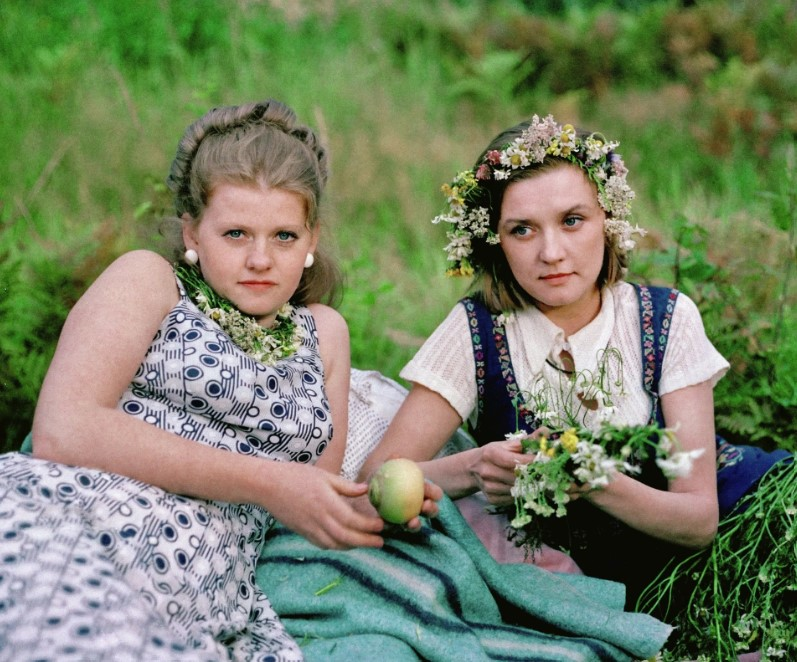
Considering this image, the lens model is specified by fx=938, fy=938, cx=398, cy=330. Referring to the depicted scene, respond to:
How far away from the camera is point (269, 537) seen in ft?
9.64

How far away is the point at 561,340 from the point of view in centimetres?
313

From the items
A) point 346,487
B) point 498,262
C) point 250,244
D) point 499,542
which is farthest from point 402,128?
point 346,487

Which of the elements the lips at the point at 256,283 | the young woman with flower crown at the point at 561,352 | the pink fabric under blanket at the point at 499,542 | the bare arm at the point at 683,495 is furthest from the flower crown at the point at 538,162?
the pink fabric under blanket at the point at 499,542

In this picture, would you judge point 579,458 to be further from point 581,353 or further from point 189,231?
point 189,231

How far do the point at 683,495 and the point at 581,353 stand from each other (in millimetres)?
565

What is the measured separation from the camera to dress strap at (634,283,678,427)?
309cm

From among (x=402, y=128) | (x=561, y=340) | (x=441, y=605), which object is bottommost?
(x=441, y=605)

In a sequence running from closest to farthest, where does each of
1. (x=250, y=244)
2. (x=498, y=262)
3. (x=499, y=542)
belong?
(x=250, y=244), (x=499, y=542), (x=498, y=262)

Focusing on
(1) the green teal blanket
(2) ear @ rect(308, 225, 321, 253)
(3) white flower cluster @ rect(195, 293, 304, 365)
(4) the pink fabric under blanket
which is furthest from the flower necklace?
(4) the pink fabric under blanket

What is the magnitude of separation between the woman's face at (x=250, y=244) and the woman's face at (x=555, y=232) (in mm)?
701

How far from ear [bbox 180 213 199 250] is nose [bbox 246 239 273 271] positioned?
0.74ft

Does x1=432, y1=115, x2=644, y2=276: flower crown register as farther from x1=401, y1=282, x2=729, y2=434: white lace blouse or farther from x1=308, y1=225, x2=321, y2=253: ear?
x1=308, y1=225, x2=321, y2=253: ear

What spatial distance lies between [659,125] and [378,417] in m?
5.18

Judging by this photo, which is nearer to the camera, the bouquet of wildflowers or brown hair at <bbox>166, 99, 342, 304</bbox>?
the bouquet of wildflowers
